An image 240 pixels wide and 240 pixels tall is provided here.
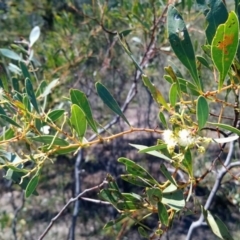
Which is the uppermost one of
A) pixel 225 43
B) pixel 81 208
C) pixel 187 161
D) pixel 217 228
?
pixel 225 43

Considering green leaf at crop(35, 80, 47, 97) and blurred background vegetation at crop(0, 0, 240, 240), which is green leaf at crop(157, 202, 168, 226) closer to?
green leaf at crop(35, 80, 47, 97)

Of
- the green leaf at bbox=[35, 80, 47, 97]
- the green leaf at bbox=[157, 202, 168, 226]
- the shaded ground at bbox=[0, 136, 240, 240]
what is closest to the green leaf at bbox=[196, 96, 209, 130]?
the green leaf at bbox=[157, 202, 168, 226]

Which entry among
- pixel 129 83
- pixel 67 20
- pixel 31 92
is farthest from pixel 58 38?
pixel 31 92

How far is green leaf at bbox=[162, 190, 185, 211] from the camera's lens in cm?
56

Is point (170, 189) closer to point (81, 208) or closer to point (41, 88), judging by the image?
point (41, 88)

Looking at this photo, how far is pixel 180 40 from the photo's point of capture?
55cm

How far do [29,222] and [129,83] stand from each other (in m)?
1.35

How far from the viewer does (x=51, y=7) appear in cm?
346

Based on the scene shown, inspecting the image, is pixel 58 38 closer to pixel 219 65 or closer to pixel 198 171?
pixel 198 171

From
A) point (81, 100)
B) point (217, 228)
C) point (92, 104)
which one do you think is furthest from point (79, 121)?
point (92, 104)

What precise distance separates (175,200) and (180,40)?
19 cm

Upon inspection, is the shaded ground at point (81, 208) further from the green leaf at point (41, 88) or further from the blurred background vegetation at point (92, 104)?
the green leaf at point (41, 88)

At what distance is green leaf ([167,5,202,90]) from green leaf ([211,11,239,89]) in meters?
0.05

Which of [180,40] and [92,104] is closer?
[180,40]
